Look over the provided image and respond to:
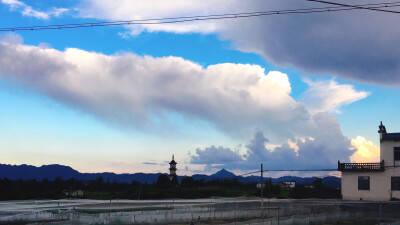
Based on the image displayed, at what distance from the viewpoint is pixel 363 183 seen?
57.8m

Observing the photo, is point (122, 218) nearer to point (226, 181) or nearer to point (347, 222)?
point (347, 222)

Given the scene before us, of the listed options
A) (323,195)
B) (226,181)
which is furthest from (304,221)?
(226,181)

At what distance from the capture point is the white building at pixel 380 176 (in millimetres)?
55594

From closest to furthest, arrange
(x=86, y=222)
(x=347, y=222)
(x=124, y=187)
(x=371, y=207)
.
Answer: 1. (x=86, y=222)
2. (x=347, y=222)
3. (x=371, y=207)
4. (x=124, y=187)

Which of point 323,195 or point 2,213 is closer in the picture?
point 2,213

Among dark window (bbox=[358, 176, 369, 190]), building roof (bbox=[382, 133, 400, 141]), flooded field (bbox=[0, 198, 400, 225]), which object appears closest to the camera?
flooded field (bbox=[0, 198, 400, 225])

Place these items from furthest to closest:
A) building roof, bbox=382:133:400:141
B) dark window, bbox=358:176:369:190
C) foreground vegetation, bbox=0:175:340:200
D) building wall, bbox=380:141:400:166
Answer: foreground vegetation, bbox=0:175:340:200, dark window, bbox=358:176:369:190, building wall, bbox=380:141:400:166, building roof, bbox=382:133:400:141

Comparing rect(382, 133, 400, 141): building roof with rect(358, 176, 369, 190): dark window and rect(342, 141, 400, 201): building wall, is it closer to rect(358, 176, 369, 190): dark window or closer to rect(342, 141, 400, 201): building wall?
rect(342, 141, 400, 201): building wall

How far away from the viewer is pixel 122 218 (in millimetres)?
38531

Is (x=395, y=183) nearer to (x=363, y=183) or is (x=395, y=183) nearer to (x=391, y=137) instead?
(x=363, y=183)

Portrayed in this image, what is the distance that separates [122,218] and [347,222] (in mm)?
22008

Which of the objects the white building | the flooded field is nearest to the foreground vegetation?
the white building

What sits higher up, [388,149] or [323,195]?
[388,149]

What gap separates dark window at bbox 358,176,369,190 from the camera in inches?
2260
